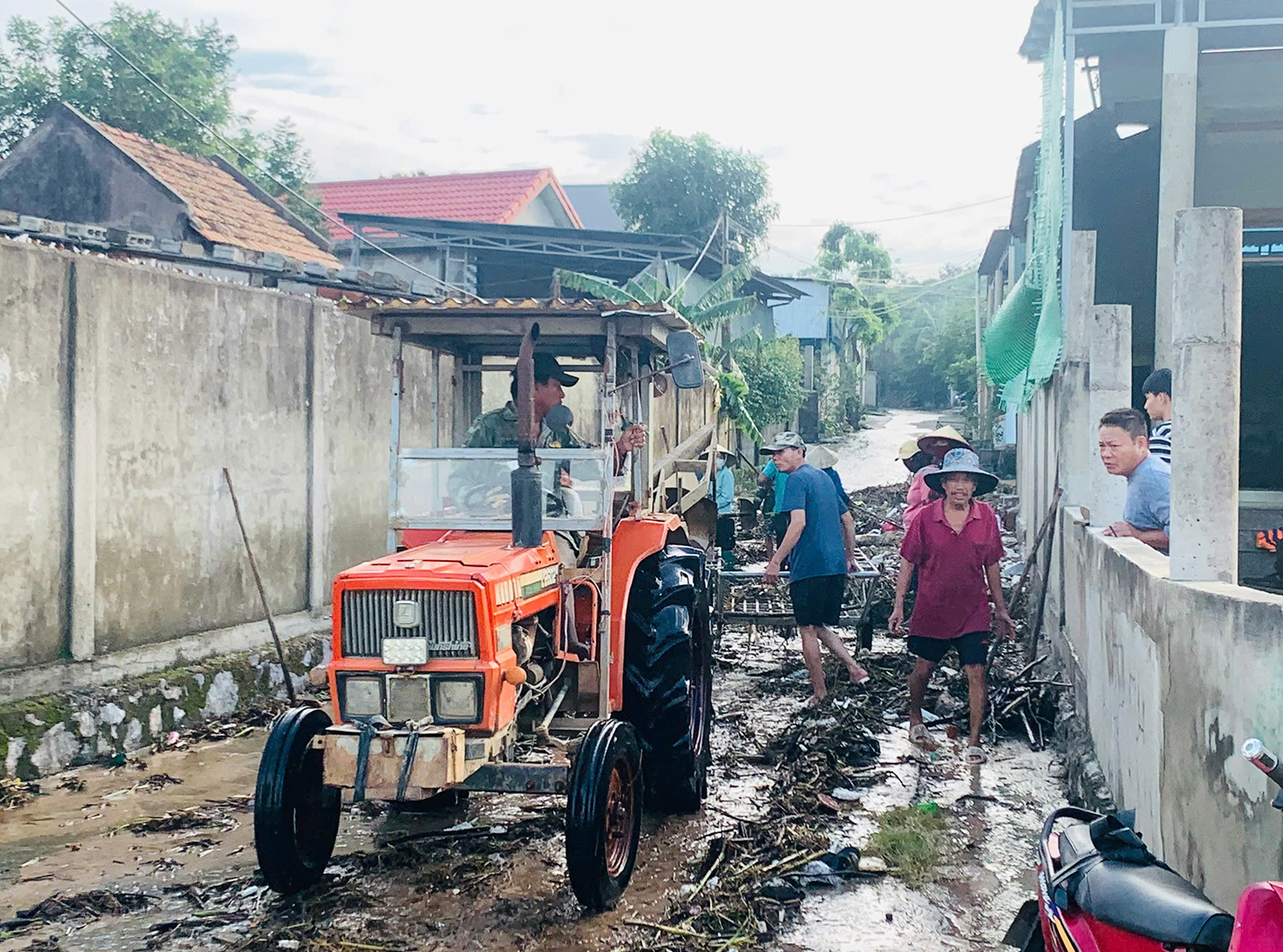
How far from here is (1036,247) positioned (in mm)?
11992

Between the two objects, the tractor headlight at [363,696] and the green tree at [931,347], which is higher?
the green tree at [931,347]

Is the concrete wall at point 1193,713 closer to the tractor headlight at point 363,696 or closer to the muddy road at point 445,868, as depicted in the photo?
the muddy road at point 445,868

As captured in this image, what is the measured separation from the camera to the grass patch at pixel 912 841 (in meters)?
4.95

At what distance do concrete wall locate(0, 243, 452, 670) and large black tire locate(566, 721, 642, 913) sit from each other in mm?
2095

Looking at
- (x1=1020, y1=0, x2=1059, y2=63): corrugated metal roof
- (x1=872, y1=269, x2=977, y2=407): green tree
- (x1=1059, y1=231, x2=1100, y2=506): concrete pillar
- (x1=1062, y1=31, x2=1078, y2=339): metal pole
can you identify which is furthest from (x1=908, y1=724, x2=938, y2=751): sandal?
(x1=872, y1=269, x2=977, y2=407): green tree

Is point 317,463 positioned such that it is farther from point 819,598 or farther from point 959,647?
point 959,647

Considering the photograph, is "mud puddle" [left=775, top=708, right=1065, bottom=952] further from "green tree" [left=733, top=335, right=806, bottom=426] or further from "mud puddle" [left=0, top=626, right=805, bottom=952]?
"green tree" [left=733, top=335, right=806, bottom=426]

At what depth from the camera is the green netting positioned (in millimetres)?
10281

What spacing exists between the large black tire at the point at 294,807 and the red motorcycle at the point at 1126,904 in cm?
269

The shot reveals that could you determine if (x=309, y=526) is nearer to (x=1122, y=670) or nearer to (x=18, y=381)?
(x=18, y=381)

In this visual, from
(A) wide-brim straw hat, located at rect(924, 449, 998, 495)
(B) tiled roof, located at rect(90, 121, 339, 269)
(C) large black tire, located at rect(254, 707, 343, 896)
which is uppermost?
(B) tiled roof, located at rect(90, 121, 339, 269)

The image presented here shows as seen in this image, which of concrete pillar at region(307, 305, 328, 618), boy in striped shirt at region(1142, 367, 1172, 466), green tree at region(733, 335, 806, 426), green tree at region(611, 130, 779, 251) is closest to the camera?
boy in striped shirt at region(1142, 367, 1172, 466)

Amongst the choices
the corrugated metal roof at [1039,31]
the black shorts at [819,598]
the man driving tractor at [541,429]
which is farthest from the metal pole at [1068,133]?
the man driving tractor at [541,429]

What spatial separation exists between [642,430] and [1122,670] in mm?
2410
